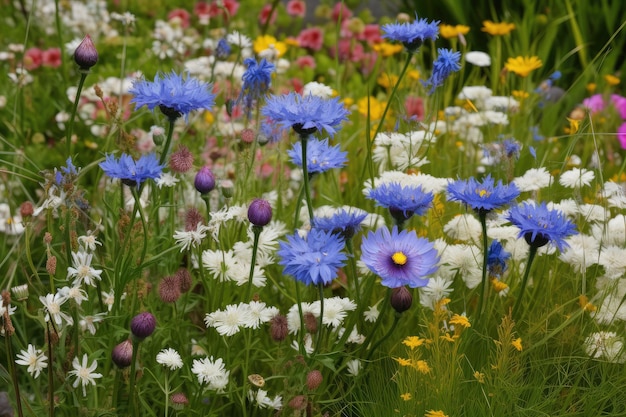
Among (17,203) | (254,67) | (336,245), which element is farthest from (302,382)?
→ (17,203)

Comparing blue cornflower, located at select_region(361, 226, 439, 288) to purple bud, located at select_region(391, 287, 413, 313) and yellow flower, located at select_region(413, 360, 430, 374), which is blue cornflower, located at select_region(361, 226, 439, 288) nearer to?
purple bud, located at select_region(391, 287, 413, 313)

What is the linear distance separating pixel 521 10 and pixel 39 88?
2.21 metres

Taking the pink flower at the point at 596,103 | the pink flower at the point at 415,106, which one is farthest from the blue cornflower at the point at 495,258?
the pink flower at the point at 596,103

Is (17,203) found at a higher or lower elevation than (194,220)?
lower

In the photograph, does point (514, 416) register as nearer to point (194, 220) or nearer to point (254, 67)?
point (194, 220)

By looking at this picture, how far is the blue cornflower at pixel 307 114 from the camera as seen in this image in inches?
53.9

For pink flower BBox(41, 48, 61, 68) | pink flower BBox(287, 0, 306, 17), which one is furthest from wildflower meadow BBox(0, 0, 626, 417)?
pink flower BBox(287, 0, 306, 17)

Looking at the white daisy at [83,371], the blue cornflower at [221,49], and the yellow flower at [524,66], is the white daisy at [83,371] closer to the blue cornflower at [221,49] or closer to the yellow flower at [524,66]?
the blue cornflower at [221,49]

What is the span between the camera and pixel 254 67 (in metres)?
1.83

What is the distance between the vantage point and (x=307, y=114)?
54.1 inches

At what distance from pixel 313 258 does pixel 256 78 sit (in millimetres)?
646

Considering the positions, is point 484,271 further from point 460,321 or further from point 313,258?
point 313,258

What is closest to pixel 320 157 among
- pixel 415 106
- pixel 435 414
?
pixel 435 414

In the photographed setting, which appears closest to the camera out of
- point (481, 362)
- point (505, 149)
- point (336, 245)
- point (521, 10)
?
point (336, 245)
